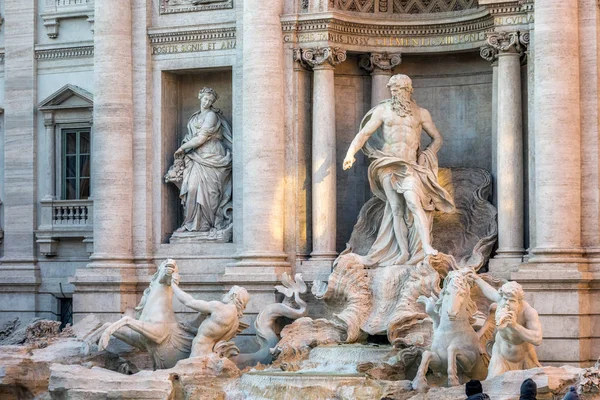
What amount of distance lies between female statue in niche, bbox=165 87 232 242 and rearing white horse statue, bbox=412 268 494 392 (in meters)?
7.47

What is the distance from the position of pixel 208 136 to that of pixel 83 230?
3.84 metres

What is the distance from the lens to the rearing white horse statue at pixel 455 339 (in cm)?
2541

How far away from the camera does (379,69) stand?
3194 cm

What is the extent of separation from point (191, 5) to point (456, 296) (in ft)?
32.7

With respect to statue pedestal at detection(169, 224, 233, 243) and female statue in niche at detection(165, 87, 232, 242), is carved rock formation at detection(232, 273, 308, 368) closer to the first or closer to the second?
statue pedestal at detection(169, 224, 233, 243)

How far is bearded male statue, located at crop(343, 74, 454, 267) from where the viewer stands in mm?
29828

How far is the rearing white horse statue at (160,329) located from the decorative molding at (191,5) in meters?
6.12

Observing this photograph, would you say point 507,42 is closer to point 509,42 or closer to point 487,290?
point 509,42

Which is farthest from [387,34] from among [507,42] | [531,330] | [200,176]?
[531,330]

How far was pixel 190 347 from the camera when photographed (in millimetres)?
28703

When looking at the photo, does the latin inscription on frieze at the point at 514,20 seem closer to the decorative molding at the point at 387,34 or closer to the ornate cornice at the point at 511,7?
the ornate cornice at the point at 511,7

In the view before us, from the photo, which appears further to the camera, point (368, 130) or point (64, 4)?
point (64, 4)

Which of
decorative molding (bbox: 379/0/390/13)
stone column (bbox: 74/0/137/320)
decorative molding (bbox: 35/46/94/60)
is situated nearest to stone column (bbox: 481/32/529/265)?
decorative molding (bbox: 379/0/390/13)

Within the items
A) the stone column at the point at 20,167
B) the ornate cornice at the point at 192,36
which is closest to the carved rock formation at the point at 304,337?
the ornate cornice at the point at 192,36
